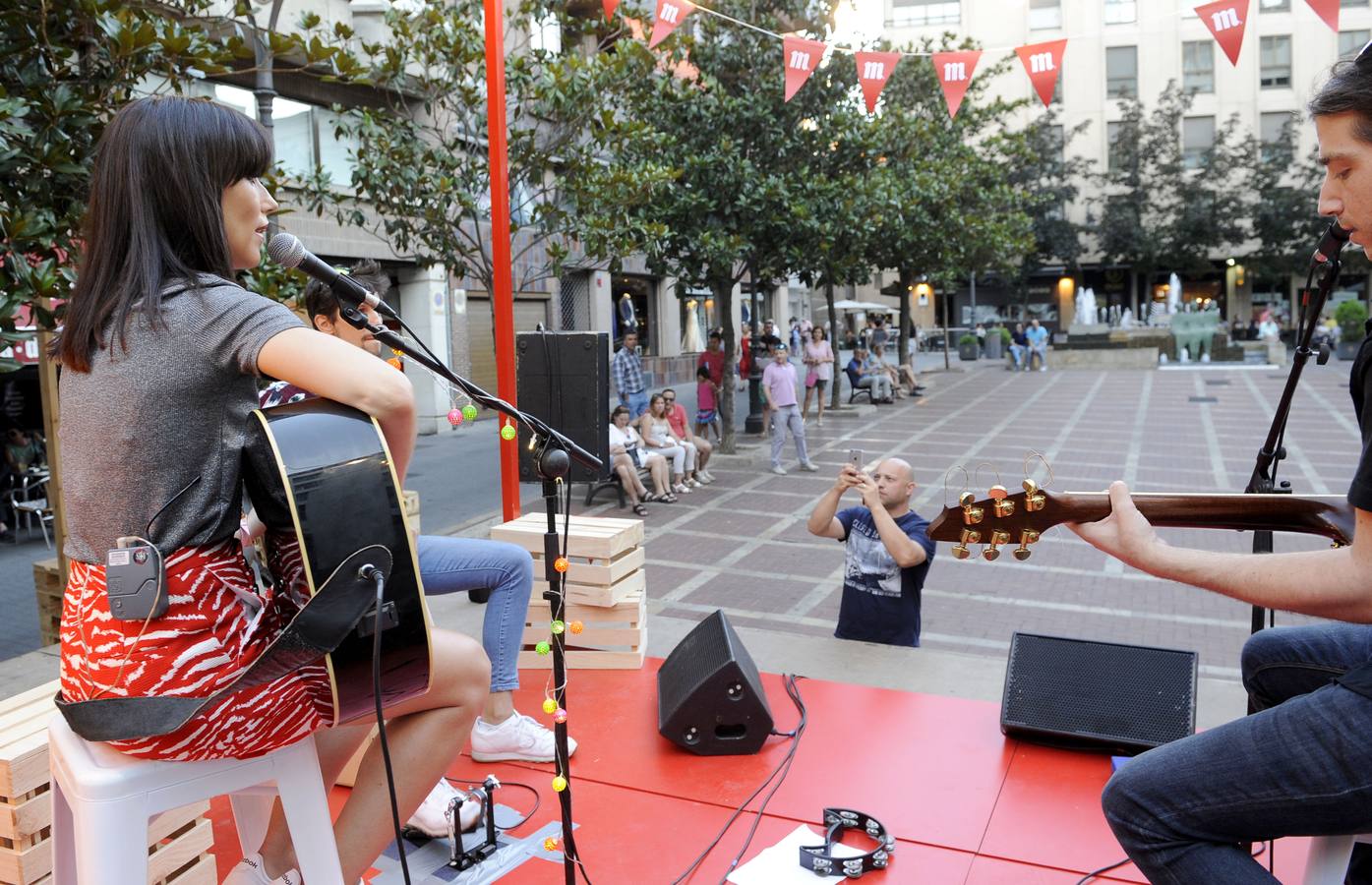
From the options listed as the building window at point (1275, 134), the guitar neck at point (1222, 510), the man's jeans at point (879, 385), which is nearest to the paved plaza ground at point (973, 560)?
the guitar neck at point (1222, 510)

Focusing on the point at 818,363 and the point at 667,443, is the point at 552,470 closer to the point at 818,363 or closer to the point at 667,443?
the point at 667,443

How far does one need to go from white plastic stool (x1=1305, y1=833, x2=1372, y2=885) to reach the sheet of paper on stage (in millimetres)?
1283

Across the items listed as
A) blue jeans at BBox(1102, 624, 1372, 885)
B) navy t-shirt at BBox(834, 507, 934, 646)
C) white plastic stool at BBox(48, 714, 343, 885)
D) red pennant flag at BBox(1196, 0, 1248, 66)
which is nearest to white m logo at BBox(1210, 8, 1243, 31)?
red pennant flag at BBox(1196, 0, 1248, 66)

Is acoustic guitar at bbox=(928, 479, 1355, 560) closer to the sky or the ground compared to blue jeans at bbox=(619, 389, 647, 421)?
closer to the sky

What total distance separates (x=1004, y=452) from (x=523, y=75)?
8.27 metres

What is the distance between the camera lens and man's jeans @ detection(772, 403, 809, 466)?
43.2 ft

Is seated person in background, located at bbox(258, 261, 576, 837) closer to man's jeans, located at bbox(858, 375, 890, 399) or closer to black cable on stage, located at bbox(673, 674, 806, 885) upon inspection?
black cable on stage, located at bbox(673, 674, 806, 885)

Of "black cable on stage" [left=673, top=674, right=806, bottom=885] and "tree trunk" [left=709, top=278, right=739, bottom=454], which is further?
"tree trunk" [left=709, top=278, right=739, bottom=454]

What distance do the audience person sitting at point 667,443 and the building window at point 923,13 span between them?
42053 mm

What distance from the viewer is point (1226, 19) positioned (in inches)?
270

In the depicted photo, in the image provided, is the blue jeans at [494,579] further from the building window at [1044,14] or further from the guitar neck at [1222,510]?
Answer: the building window at [1044,14]

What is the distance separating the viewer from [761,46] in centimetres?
1316

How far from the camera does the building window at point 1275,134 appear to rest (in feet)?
130

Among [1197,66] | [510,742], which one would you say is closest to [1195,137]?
[1197,66]
